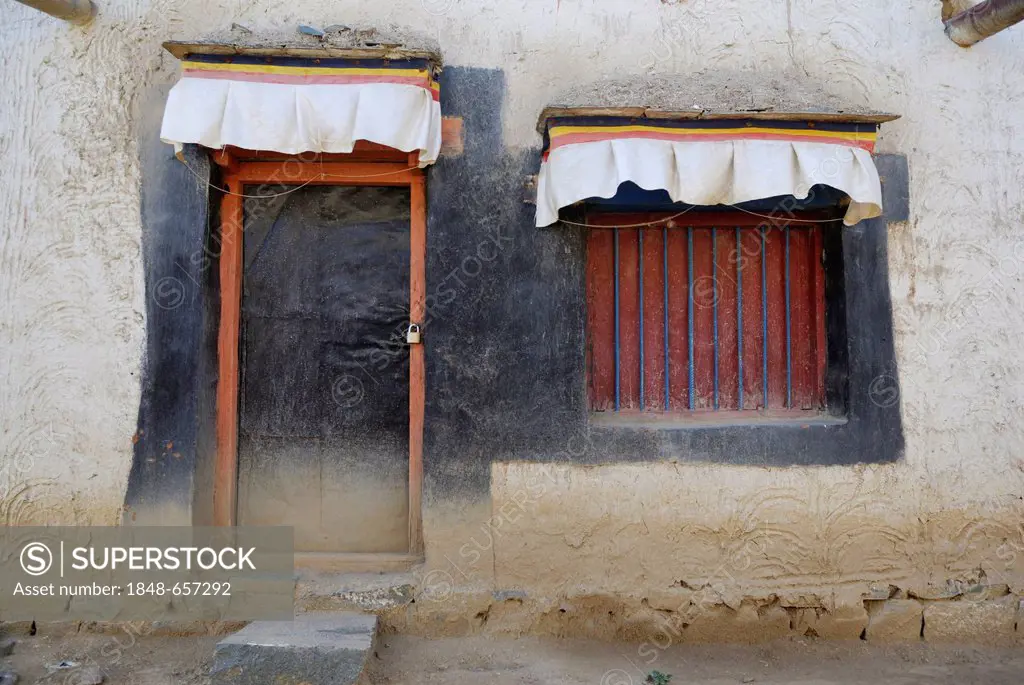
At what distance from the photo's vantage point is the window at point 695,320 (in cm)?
388

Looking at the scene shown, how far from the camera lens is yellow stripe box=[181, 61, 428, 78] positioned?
3383 millimetres

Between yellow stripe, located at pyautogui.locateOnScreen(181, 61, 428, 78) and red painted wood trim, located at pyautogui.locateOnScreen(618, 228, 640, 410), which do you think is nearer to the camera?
yellow stripe, located at pyautogui.locateOnScreen(181, 61, 428, 78)

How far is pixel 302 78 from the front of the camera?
3.41 m

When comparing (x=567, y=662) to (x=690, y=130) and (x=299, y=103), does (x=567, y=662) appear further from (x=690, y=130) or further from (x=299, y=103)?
(x=299, y=103)

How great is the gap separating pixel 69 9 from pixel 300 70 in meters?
1.35

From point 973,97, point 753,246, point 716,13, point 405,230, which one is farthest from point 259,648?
point 973,97

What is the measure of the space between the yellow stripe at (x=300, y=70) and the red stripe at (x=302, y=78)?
0.02 meters

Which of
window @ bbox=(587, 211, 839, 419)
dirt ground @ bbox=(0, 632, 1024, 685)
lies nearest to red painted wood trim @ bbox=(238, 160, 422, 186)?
window @ bbox=(587, 211, 839, 419)

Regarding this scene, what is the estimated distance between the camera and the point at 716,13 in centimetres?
388

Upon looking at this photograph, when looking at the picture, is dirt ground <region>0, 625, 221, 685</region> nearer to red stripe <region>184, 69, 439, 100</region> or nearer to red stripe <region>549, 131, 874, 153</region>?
red stripe <region>184, 69, 439, 100</region>

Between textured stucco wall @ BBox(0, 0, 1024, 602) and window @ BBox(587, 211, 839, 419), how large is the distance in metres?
0.41

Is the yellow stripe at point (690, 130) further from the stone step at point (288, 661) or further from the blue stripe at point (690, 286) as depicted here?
the stone step at point (288, 661)

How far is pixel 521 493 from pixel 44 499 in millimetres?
2486

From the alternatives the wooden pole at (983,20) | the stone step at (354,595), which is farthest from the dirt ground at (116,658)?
the wooden pole at (983,20)
